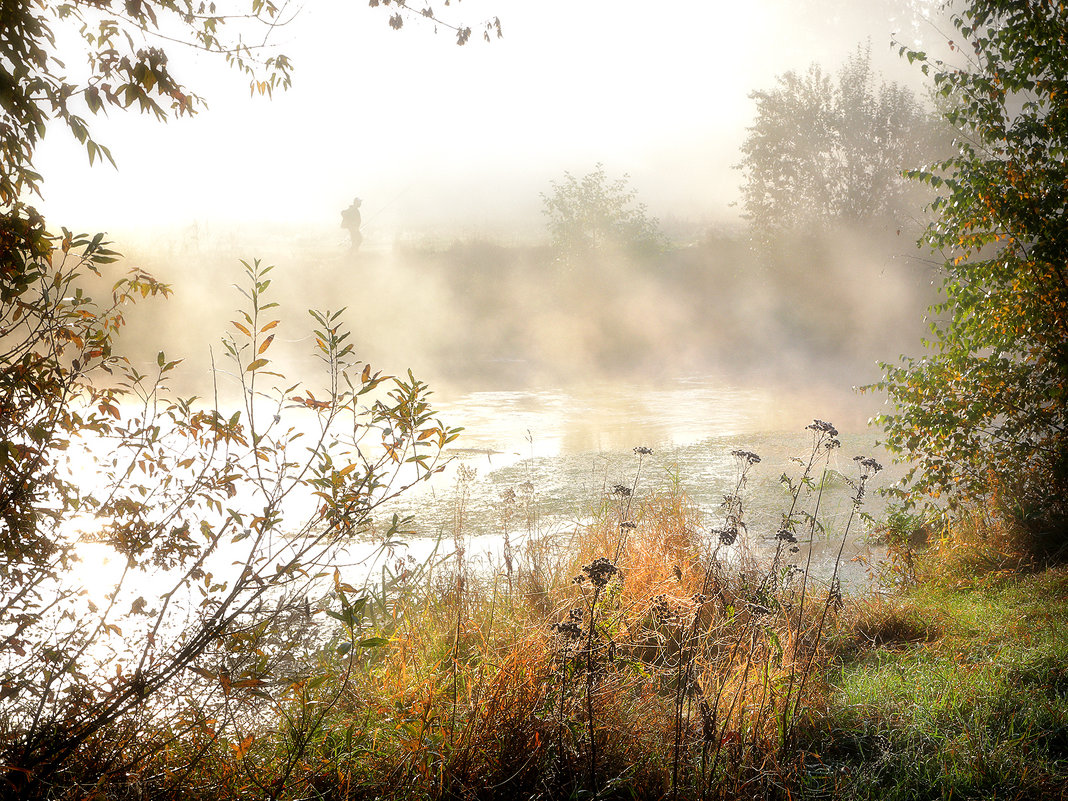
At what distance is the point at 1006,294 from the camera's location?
4605 millimetres

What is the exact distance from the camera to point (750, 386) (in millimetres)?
18781

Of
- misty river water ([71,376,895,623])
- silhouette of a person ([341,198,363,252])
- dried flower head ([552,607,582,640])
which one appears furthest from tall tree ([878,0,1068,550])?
silhouette of a person ([341,198,363,252])

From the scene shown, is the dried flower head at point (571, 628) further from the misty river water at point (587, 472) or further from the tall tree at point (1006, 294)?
the tall tree at point (1006, 294)

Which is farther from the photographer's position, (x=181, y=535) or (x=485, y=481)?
(x=485, y=481)

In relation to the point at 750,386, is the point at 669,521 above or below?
below

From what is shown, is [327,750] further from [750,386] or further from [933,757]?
[750,386]

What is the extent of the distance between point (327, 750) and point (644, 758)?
1138 millimetres

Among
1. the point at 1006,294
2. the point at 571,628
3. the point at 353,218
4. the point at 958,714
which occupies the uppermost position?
the point at 353,218

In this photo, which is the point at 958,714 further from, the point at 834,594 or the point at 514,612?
the point at 514,612

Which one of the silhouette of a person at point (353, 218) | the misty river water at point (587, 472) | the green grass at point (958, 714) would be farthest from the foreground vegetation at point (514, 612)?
the silhouette of a person at point (353, 218)

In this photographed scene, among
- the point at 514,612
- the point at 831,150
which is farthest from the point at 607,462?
the point at 831,150

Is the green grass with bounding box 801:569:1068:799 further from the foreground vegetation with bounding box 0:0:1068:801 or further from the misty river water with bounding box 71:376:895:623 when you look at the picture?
the misty river water with bounding box 71:376:895:623

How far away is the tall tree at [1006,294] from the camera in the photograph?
4410 millimetres

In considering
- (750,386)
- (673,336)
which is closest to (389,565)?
(750,386)
